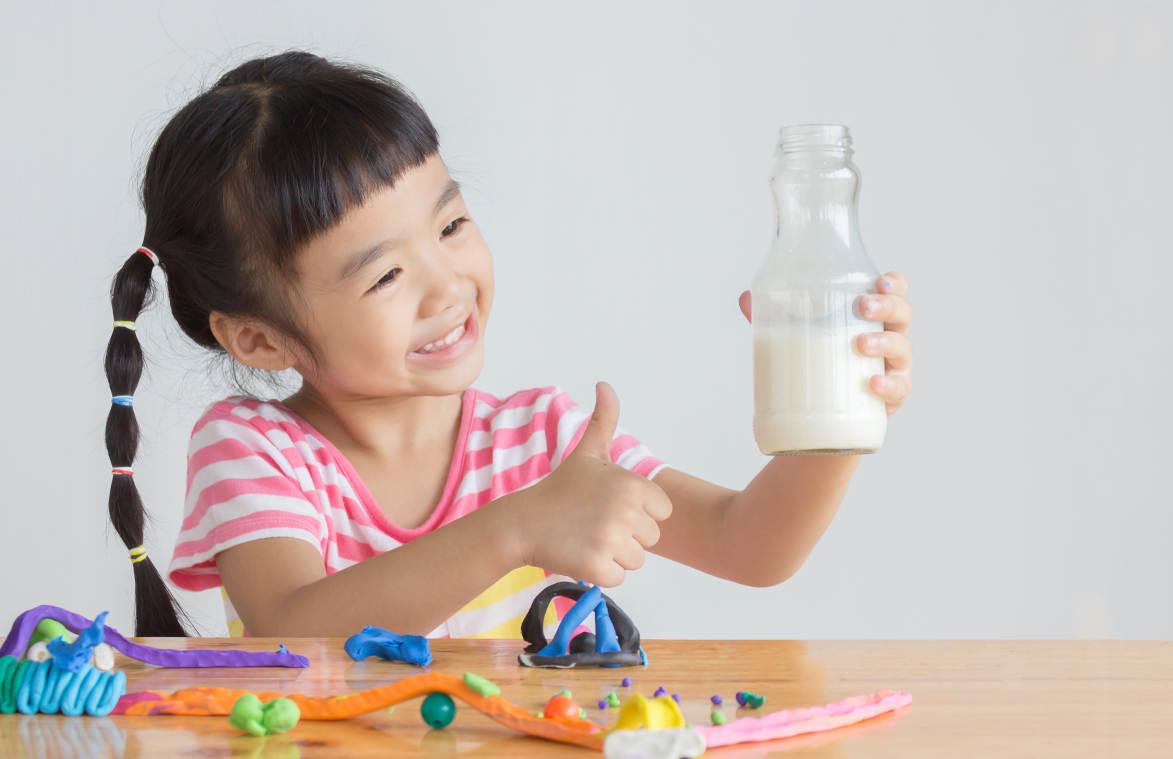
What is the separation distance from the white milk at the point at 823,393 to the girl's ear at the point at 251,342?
1.97 feet

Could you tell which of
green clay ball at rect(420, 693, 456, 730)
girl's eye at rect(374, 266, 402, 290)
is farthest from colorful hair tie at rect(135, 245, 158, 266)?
green clay ball at rect(420, 693, 456, 730)

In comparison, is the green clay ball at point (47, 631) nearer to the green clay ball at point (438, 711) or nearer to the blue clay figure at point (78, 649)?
the blue clay figure at point (78, 649)

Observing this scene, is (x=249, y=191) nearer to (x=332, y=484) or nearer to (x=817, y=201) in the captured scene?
(x=332, y=484)

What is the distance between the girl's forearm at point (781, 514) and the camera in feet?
3.69

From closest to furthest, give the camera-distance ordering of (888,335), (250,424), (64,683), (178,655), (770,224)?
(64,683)
(178,655)
(888,335)
(250,424)
(770,224)

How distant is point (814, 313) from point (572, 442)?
1.95 ft

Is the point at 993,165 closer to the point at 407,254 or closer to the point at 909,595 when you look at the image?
the point at 909,595

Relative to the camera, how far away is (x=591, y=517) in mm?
830

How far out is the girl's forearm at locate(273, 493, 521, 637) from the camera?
91 cm

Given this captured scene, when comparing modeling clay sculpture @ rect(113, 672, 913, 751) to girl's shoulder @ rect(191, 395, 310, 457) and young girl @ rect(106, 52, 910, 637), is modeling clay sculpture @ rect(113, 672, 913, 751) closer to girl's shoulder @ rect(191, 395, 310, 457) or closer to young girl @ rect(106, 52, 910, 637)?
young girl @ rect(106, 52, 910, 637)

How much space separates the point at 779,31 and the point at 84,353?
4.29 ft

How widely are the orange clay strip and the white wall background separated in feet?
5.41

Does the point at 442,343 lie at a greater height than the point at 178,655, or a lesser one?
greater

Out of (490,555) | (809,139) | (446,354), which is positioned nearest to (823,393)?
(809,139)
